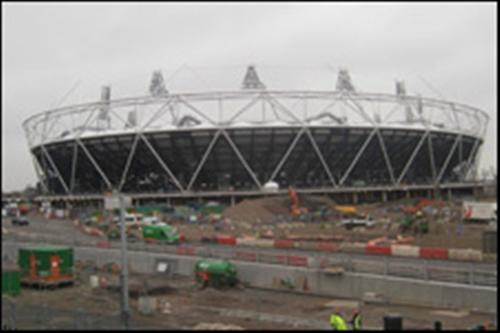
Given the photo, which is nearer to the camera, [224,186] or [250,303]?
[250,303]

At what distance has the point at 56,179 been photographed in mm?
80562

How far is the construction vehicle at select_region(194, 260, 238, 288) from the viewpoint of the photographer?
83.8ft

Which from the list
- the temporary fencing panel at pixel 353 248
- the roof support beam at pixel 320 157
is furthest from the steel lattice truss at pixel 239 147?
the temporary fencing panel at pixel 353 248

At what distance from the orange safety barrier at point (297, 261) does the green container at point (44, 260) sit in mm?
8942

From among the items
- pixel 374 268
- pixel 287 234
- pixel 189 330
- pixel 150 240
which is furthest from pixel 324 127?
pixel 189 330

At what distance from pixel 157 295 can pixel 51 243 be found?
13.8 metres

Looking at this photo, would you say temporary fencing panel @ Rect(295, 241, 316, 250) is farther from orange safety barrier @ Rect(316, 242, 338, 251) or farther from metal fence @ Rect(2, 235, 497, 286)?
metal fence @ Rect(2, 235, 497, 286)

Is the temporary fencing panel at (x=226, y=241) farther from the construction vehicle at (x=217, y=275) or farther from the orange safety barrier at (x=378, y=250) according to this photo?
the construction vehicle at (x=217, y=275)

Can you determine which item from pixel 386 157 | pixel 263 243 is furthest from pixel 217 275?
pixel 386 157

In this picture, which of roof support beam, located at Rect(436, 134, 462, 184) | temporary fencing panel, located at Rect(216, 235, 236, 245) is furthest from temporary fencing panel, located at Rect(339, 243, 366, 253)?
roof support beam, located at Rect(436, 134, 462, 184)

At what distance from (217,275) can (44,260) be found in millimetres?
6802

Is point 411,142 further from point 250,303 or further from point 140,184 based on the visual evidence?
point 250,303

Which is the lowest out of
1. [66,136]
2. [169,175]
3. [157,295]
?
[157,295]

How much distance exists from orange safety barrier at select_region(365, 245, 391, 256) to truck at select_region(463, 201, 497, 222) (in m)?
13.3
